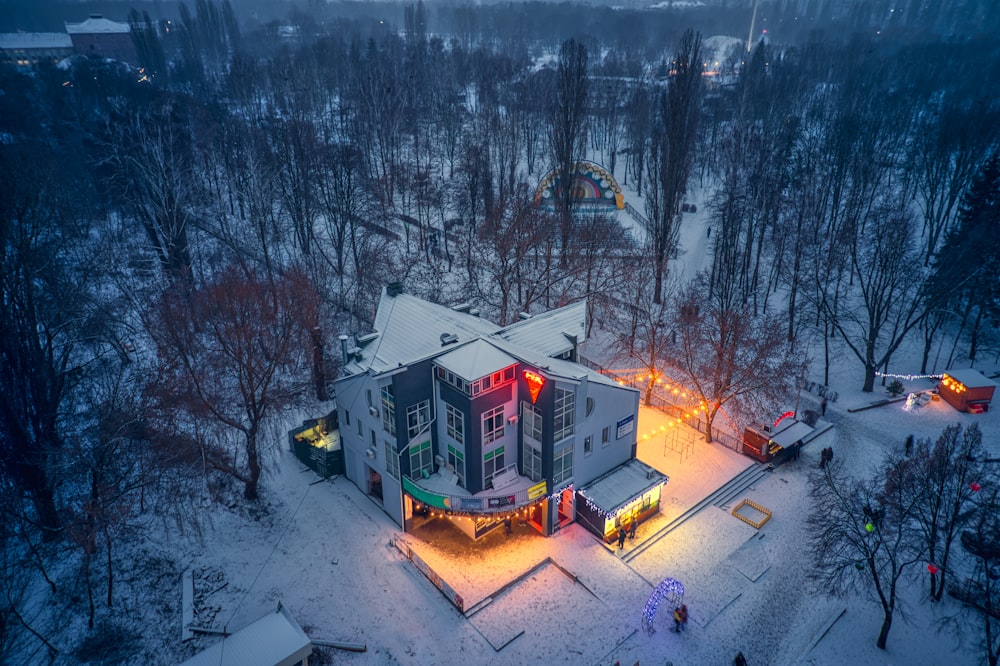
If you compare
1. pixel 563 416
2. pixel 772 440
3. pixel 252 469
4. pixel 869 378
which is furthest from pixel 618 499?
pixel 869 378

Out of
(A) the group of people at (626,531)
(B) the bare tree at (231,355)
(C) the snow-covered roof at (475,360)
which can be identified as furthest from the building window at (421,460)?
(A) the group of people at (626,531)

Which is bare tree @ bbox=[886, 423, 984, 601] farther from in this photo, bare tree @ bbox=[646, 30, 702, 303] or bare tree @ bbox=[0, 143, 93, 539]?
bare tree @ bbox=[0, 143, 93, 539]

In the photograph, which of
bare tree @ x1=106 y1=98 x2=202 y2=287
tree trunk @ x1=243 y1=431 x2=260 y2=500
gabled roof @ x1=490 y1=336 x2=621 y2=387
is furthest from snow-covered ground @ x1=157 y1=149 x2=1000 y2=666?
bare tree @ x1=106 y1=98 x2=202 y2=287

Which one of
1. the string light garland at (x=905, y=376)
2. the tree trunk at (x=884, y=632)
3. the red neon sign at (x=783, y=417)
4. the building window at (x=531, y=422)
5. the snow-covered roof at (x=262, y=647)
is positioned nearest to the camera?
the snow-covered roof at (x=262, y=647)

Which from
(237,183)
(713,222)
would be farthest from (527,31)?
(237,183)

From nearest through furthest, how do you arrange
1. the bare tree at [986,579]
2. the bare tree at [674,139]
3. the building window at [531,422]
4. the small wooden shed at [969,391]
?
the bare tree at [986,579]
the building window at [531,422]
the small wooden shed at [969,391]
the bare tree at [674,139]

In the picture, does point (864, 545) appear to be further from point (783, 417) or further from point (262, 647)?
point (262, 647)

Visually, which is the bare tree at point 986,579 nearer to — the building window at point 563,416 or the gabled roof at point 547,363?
the gabled roof at point 547,363
